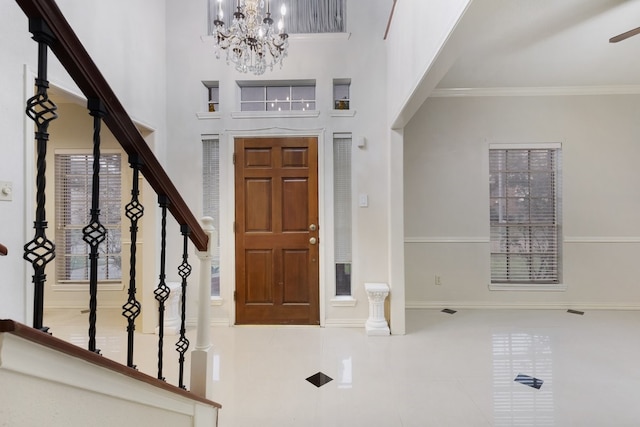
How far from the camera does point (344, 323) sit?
326 centimetres

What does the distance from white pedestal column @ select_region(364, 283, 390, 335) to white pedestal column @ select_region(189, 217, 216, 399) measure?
188cm

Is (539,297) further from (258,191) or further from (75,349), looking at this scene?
(75,349)

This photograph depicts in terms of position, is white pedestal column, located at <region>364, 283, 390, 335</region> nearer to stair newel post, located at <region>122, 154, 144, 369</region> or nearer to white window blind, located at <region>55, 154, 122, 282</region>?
stair newel post, located at <region>122, 154, 144, 369</region>

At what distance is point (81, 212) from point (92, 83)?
4108mm

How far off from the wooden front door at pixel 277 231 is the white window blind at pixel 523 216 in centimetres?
245

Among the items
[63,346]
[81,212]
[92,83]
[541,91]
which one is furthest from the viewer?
[81,212]

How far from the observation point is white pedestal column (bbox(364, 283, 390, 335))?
3.04 m

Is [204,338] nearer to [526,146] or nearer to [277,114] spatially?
[277,114]

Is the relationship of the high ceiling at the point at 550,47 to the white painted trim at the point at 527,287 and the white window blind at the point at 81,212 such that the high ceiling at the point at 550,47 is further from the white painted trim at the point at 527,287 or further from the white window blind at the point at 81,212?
the white window blind at the point at 81,212

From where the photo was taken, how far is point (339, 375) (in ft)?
7.59

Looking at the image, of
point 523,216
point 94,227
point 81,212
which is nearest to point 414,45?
point 94,227

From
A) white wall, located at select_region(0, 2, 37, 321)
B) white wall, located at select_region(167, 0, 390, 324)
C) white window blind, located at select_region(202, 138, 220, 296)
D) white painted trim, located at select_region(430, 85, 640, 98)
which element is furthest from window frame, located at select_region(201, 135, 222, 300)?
white painted trim, located at select_region(430, 85, 640, 98)

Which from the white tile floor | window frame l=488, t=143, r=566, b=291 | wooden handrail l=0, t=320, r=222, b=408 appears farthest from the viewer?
window frame l=488, t=143, r=566, b=291

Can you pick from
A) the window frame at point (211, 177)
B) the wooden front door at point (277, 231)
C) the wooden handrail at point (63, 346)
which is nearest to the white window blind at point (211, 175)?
the window frame at point (211, 177)
